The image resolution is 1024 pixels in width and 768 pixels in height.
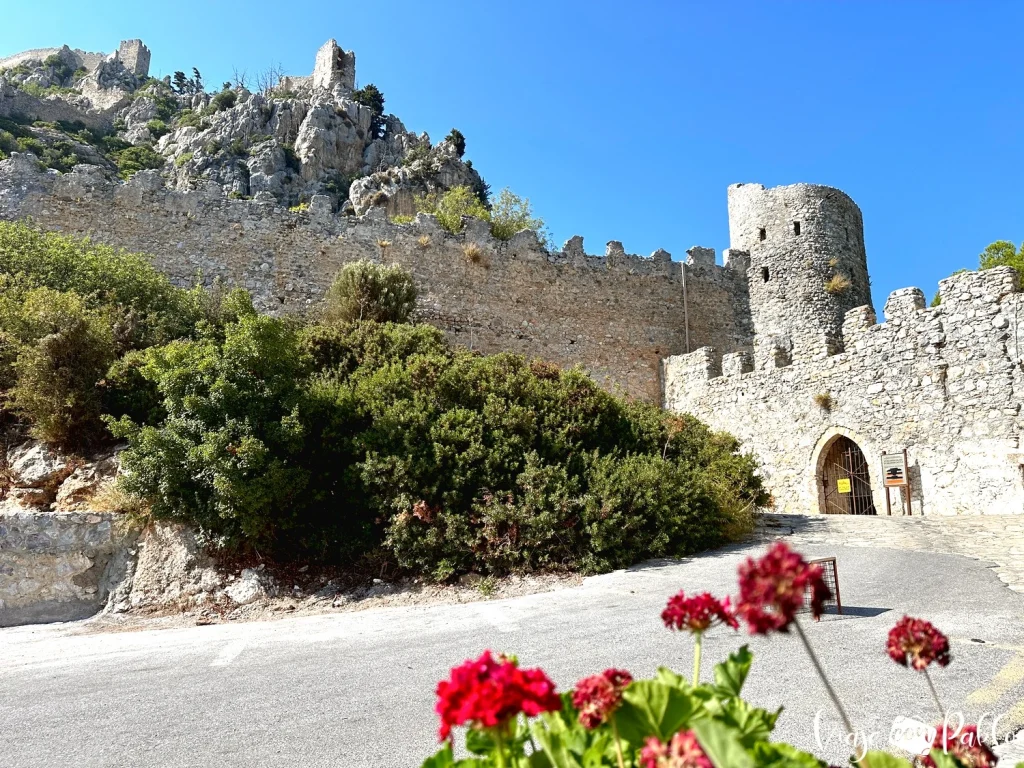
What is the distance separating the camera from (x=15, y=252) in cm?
1241

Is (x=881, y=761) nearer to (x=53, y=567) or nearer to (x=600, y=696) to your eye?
(x=600, y=696)

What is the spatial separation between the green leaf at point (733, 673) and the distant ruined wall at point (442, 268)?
632 inches

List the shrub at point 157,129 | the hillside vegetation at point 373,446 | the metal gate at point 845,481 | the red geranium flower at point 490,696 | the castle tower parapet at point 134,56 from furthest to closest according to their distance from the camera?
the castle tower parapet at point 134,56
the shrub at point 157,129
the metal gate at point 845,481
the hillside vegetation at point 373,446
the red geranium flower at point 490,696

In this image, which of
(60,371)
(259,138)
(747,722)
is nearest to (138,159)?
(259,138)

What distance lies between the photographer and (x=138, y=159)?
48.7 metres

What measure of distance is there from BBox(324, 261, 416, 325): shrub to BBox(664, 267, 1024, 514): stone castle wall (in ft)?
25.6

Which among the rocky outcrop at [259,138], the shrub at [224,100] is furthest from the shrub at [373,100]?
the shrub at [224,100]

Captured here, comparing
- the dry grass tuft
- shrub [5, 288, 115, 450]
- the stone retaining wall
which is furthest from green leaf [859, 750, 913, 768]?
the dry grass tuft

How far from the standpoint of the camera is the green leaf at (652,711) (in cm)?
132

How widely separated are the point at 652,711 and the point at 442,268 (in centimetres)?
1721

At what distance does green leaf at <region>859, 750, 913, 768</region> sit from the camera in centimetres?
130

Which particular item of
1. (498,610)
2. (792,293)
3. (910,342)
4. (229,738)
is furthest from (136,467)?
(792,293)

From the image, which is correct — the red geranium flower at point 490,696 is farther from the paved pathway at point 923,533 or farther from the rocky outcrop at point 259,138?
the rocky outcrop at point 259,138

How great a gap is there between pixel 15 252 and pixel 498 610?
38.8 ft
